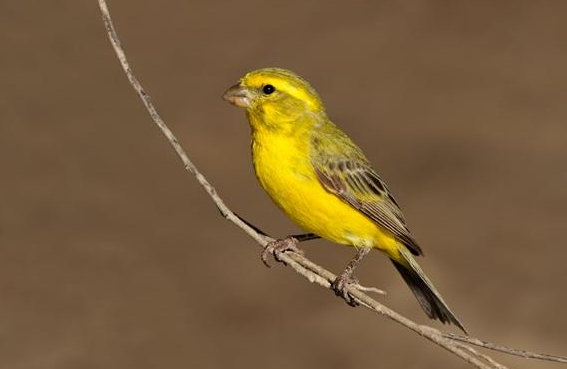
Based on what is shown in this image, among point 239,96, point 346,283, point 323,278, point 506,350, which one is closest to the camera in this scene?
point 506,350

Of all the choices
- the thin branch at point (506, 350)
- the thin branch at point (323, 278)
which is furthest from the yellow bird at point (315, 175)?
the thin branch at point (506, 350)

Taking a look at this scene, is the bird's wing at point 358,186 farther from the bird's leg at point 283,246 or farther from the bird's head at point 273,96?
the bird's leg at point 283,246

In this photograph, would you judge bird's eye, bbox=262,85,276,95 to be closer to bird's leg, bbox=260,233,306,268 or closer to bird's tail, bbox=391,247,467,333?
bird's leg, bbox=260,233,306,268

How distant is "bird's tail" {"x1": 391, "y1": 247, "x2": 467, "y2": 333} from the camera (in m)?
4.28

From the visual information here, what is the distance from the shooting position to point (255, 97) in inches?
149

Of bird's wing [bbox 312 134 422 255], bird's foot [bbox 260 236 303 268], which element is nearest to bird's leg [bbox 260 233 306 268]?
bird's foot [bbox 260 236 303 268]

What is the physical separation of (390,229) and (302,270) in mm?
895

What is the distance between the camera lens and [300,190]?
3.88 metres

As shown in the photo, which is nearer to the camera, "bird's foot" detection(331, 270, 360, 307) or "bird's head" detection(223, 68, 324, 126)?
"bird's head" detection(223, 68, 324, 126)

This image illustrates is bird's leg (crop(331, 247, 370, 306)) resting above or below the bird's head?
below

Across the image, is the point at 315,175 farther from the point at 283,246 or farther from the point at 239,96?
the point at 239,96

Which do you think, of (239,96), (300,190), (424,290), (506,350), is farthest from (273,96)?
(506,350)

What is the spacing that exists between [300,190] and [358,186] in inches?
15.4

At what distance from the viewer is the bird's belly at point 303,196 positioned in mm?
3838
